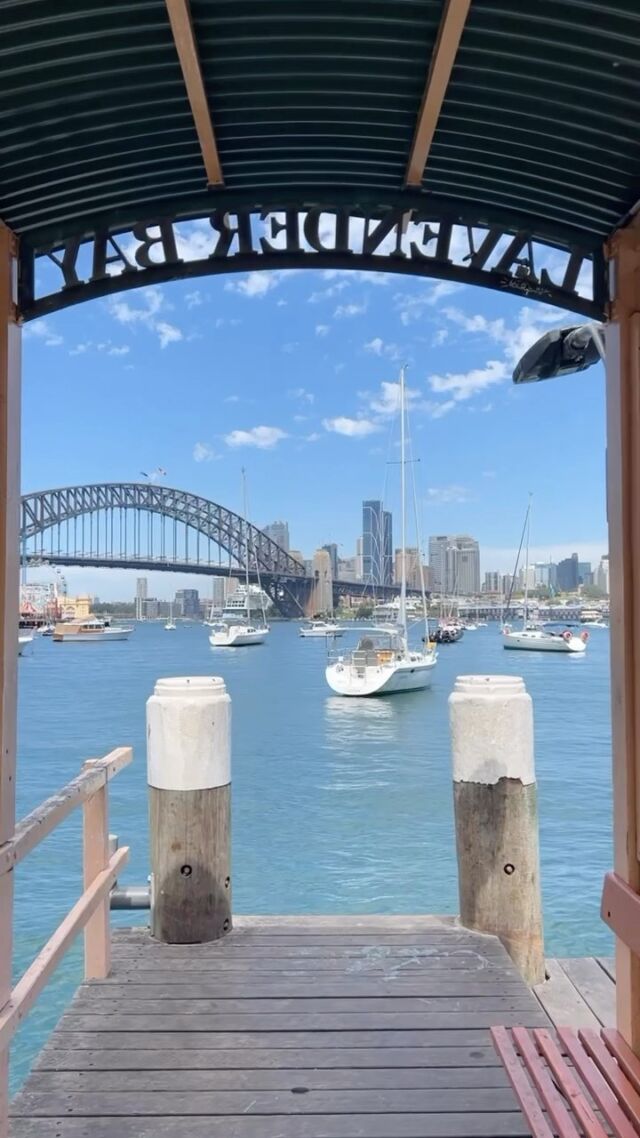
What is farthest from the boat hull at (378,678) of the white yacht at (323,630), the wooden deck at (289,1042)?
the white yacht at (323,630)

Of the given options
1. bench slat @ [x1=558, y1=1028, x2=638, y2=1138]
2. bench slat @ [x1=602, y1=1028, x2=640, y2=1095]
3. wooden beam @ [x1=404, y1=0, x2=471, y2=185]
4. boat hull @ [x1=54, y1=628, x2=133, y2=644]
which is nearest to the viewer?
wooden beam @ [x1=404, y1=0, x2=471, y2=185]

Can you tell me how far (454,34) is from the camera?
2.00 m

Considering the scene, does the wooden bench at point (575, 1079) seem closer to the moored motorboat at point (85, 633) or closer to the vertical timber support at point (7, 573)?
the vertical timber support at point (7, 573)

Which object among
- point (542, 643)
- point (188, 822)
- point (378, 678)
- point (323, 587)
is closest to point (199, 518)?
point (323, 587)

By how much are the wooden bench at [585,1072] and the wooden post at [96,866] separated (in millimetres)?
1853

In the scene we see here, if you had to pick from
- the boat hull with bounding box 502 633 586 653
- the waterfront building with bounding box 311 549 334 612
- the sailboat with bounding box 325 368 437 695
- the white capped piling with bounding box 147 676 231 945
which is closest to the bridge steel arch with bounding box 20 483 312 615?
the waterfront building with bounding box 311 549 334 612

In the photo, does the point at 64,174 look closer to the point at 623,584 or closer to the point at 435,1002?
the point at 623,584

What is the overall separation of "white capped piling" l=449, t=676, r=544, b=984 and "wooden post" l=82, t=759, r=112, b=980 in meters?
1.85

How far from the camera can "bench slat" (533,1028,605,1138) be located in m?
2.16

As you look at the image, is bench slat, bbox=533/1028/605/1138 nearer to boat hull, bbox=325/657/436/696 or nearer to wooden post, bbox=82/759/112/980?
wooden post, bbox=82/759/112/980

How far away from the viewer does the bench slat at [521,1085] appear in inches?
88.5

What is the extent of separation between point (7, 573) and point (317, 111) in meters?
1.63

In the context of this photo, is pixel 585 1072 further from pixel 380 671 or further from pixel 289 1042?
pixel 380 671

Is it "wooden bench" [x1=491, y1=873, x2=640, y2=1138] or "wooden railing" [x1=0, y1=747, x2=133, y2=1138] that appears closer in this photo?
"wooden bench" [x1=491, y1=873, x2=640, y2=1138]
